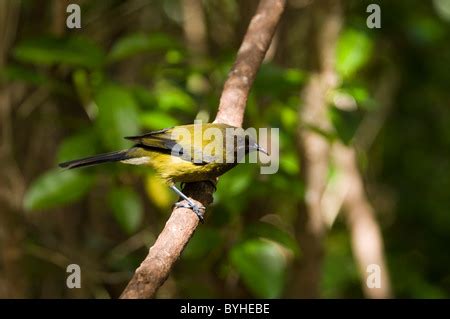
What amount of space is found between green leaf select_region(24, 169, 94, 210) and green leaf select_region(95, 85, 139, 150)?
0.87ft

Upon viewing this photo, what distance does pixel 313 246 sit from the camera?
449cm

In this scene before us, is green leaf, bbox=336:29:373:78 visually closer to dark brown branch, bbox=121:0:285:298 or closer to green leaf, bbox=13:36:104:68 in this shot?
dark brown branch, bbox=121:0:285:298

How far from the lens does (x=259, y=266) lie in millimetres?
3445

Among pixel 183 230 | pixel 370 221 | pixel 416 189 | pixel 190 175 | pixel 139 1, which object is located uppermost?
pixel 139 1

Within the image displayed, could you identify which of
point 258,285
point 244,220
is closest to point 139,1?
point 244,220

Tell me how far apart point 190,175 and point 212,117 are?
60 centimetres

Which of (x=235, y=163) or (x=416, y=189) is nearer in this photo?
(x=235, y=163)

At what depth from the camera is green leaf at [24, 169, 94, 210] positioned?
3590 millimetres

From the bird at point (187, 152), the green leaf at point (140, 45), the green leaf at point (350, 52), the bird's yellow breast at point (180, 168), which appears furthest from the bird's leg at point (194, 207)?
the green leaf at point (350, 52)

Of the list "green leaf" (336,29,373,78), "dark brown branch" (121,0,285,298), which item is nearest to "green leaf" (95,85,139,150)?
"dark brown branch" (121,0,285,298)

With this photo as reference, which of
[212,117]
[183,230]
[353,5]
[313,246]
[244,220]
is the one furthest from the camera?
[353,5]

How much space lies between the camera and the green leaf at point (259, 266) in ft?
11.0

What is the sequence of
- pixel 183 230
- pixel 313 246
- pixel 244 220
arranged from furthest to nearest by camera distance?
pixel 313 246
pixel 244 220
pixel 183 230

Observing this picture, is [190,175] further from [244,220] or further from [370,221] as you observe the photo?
[370,221]
